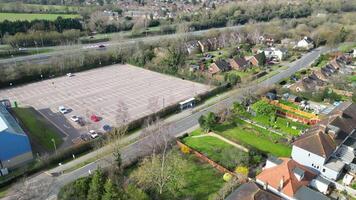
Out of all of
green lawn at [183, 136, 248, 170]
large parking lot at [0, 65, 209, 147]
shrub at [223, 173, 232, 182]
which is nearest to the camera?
shrub at [223, 173, 232, 182]

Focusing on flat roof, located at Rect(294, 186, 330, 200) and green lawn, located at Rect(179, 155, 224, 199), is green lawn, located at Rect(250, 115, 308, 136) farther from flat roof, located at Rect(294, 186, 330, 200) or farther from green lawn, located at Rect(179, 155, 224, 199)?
green lawn, located at Rect(179, 155, 224, 199)

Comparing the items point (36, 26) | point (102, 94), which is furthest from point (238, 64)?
Answer: point (36, 26)

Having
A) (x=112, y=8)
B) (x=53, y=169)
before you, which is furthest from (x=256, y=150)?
(x=112, y=8)

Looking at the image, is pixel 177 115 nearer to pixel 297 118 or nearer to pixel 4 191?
pixel 297 118

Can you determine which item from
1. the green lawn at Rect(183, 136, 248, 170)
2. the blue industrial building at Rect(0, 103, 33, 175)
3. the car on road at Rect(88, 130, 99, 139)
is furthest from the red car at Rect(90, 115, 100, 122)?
the green lawn at Rect(183, 136, 248, 170)

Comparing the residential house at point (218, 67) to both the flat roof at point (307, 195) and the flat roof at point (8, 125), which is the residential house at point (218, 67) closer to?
the flat roof at point (307, 195)

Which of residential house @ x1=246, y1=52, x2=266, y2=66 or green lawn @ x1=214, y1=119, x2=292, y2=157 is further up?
residential house @ x1=246, y1=52, x2=266, y2=66

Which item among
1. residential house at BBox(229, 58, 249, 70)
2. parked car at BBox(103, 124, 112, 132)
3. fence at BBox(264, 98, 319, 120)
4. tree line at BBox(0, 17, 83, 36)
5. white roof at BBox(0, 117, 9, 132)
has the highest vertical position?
tree line at BBox(0, 17, 83, 36)
